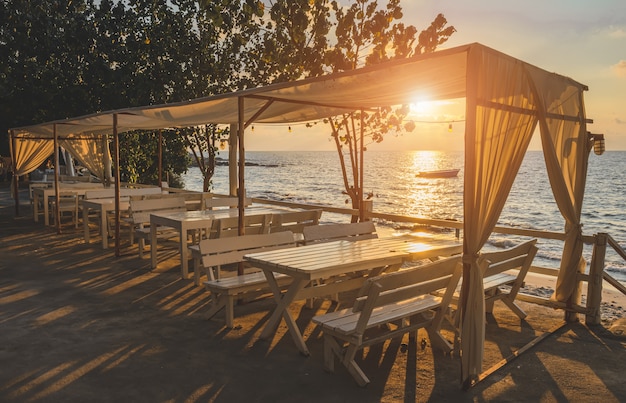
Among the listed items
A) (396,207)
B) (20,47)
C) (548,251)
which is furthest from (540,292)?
(396,207)

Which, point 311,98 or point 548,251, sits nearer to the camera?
point 311,98

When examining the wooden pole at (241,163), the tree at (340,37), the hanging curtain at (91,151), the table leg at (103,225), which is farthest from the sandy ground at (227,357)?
the hanging curtain at (91,151)

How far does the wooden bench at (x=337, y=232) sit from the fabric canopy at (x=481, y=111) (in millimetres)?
1386

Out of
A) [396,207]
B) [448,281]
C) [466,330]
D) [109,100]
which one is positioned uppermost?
[109,100]

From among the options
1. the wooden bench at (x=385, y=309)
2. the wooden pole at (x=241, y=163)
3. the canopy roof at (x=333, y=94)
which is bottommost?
the wooden bench at (x=385, y=309)

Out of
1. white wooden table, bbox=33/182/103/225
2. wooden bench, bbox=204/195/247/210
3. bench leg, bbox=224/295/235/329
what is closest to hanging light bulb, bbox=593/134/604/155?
bench leg, bbox=224/295/235/329

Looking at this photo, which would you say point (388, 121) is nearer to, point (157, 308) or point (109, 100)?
point (157, 308)

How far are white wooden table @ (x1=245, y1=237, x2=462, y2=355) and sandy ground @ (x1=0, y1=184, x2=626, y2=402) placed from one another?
353 mm

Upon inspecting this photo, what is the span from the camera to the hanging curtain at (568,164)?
15.6ft

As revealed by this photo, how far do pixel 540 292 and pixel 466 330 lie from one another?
6628mm

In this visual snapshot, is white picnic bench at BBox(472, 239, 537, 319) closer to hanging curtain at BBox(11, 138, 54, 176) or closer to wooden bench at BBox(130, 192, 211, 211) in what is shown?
wooden bench at BBox(130, 192, 211, 211)

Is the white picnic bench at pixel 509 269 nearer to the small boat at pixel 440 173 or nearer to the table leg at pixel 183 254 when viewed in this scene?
the table leg at pixel 183 254

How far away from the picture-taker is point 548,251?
2177 cm

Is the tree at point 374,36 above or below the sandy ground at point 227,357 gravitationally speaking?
above
